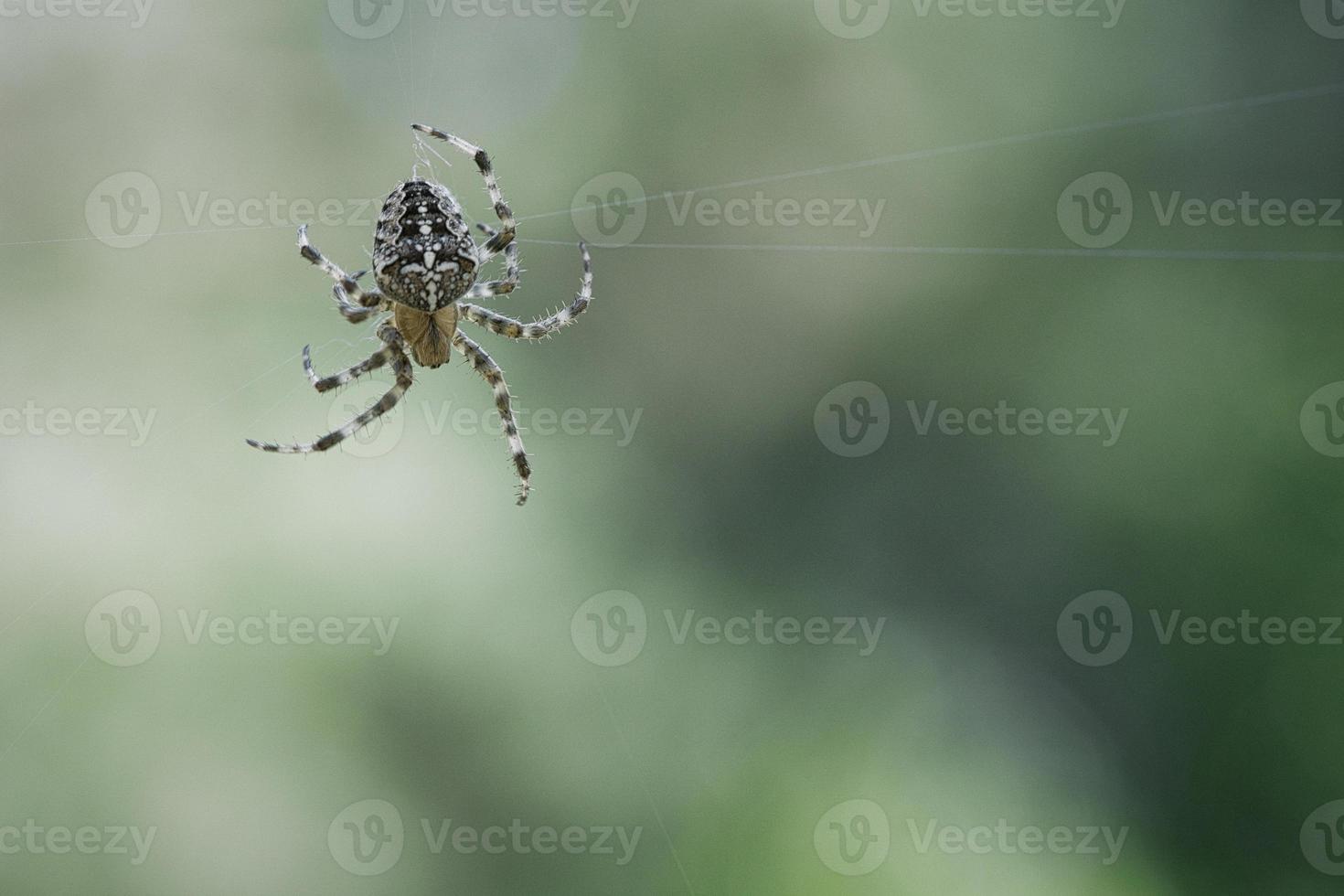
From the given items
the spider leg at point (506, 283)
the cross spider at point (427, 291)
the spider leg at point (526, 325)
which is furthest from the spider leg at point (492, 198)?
the spider leg at point (526, 325)

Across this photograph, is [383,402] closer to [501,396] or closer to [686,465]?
[501,396]

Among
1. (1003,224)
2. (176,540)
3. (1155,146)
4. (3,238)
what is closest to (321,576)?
(176,540)

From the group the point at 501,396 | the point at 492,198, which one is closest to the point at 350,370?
the point at 501,396

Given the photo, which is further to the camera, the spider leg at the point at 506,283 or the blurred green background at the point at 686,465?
the blurred green background at the point at 686,465

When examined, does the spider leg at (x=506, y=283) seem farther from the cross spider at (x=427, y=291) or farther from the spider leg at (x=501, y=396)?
the spider leg at (x=501, y=396)

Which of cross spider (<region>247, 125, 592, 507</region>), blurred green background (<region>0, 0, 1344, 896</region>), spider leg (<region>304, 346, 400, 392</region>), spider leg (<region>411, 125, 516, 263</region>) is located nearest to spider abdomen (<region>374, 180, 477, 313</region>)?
cross spider (<region>247, 125, 592, 507</region>)

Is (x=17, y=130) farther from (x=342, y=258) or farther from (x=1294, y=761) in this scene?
(x=1294, y=761)

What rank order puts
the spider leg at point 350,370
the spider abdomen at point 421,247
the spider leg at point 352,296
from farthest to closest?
the spider leg at point 350,370 → the spider leg at point 352,296 → the spider abdomen at point 421,247
